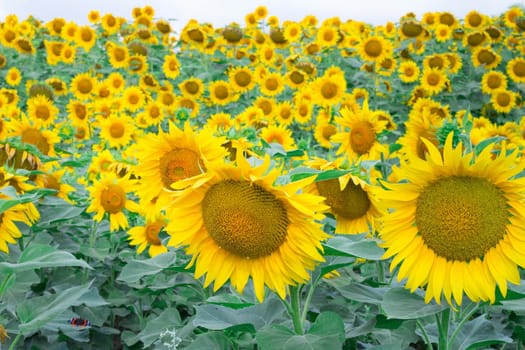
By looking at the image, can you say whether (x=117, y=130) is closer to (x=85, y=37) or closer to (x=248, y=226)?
(x=85, y=37)

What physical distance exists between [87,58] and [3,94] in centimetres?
321

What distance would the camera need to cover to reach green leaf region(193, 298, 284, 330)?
1500mm

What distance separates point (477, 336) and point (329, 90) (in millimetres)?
3999

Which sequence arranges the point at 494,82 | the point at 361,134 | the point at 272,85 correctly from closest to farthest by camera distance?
the point at 361,134 < the point at 272,85 < the point at 494,82

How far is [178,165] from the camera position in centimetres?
187

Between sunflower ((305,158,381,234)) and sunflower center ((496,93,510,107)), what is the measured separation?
5.19 m

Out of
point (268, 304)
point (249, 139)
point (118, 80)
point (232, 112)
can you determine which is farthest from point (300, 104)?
point (268, 304)

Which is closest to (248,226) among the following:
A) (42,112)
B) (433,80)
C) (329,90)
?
(329,90)

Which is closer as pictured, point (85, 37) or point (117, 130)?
point (117, 130)

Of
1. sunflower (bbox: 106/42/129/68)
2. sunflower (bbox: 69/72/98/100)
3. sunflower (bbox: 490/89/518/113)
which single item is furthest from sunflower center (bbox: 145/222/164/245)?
Answer: sunflower (bbox: 106/42/129/68)

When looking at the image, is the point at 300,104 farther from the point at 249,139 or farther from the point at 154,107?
the point at 249,139

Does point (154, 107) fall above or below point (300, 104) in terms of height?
below

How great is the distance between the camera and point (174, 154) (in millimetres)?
1900

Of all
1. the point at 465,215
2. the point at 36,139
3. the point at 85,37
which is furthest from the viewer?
the point at 85,37
